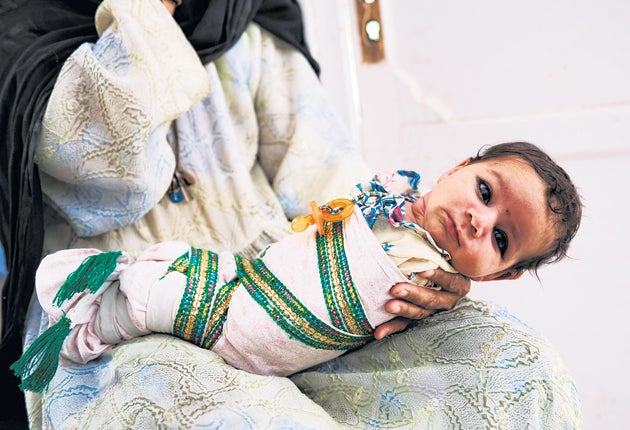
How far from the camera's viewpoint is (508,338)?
88cm

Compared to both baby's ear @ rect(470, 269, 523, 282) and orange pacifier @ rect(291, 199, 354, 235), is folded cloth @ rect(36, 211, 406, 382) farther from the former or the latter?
baby's ear @ rect(470, 269, 523, 282)

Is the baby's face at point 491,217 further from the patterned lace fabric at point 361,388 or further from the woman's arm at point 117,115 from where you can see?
the woman's arm at point 117,115

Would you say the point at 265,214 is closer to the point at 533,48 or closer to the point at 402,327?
the point at 402,327

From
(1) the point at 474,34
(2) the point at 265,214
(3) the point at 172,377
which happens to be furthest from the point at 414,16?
(3) the point at 172,377

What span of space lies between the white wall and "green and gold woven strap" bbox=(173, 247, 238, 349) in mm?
1164

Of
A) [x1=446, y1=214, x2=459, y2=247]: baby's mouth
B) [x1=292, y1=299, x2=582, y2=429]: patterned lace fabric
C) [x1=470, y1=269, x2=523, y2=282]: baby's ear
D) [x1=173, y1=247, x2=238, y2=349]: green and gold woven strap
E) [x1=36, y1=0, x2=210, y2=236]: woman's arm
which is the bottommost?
[x1=292, y1=299, x2=582, y2=429]: patterned lace fabric

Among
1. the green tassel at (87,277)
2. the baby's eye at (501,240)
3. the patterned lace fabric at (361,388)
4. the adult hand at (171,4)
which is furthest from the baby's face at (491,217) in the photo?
the adult hand at (171,4)

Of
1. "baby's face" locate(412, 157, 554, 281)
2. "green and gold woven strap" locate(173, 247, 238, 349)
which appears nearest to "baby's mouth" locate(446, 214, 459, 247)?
"baby's face" locate(412, 157, 554, 281)

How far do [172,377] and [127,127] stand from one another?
396mm

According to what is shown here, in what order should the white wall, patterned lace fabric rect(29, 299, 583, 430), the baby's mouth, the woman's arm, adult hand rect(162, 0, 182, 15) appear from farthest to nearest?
the white wall → adult hand rect(162, 0, 182, 15) → the woman's arm → the baby's mouth → patterned lace fabric rect(29, 299, 583, 430)

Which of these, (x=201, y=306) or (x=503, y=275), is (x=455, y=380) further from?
(x=201, y=306)

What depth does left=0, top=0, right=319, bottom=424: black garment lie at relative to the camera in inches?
39.5

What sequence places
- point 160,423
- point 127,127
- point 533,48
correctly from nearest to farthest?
1. point 160,423
2. point 127,127
3. point 533,48

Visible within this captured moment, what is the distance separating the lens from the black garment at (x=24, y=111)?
3.29ft
